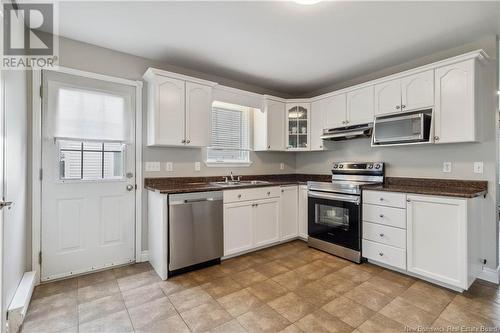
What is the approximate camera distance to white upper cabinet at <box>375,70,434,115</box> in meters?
2.61

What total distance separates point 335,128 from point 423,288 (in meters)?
2.11

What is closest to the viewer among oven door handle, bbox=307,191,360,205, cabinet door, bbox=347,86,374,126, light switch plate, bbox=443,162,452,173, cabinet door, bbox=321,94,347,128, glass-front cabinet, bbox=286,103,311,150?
light switch plate, bbox=443,162,452,173

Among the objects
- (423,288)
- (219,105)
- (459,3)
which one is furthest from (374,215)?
(219,105)

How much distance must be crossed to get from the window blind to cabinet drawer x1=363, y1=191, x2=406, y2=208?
184cm

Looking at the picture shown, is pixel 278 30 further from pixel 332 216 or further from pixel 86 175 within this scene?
pixel 86 175

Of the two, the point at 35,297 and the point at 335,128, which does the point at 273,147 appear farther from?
the point at 35,297

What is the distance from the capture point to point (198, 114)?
2994mm

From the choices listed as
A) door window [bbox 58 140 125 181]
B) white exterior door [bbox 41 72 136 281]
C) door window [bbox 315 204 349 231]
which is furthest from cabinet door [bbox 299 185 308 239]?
door window [bbox 58 140 125 181]

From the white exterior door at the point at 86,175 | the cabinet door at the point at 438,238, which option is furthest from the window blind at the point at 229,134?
the cabinet door at the point at 438,238

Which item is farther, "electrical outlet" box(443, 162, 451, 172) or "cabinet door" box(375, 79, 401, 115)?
"cabinet door" box(375, 79, 401, 115)

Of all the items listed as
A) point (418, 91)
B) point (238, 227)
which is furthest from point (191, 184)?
point (418, 91)

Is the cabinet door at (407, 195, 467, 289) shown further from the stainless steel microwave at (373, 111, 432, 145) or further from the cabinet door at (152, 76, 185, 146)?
the cabinet door at (152, 76, 185, 146)

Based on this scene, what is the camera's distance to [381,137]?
9.71ft

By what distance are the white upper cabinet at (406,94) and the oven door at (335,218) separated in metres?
1.15
